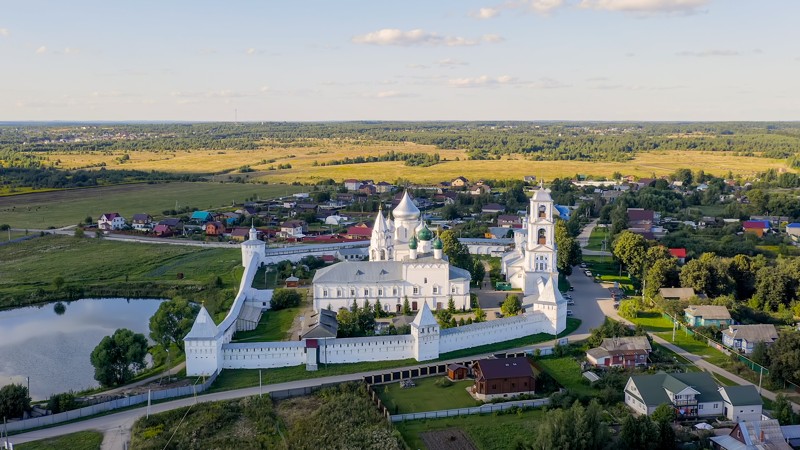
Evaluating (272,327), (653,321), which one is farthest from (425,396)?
(653,321)

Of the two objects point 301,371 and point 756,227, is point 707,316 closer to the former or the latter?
point 301,371

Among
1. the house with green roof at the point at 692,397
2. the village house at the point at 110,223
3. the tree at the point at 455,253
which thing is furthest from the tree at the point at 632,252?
the village house at the point at 110,223

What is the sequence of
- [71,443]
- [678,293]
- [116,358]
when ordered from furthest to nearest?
[678,293] → [116,358] → [71,443]

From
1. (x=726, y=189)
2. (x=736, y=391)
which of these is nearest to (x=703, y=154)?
(x=726, y=189)

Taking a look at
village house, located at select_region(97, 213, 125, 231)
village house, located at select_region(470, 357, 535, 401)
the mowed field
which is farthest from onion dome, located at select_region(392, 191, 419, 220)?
the mowed field

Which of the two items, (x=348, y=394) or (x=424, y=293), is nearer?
(x=348, y=394)

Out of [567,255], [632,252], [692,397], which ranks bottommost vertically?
[692,397]

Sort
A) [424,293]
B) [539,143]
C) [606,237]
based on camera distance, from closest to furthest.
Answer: [424,293] → [606,237] → [539,143]

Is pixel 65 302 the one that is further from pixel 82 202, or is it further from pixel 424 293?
pixel 82 202

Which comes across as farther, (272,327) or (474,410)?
(272,327)
